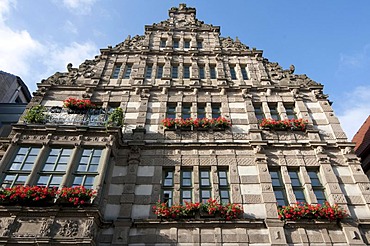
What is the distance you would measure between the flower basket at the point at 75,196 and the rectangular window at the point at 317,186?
8503mm

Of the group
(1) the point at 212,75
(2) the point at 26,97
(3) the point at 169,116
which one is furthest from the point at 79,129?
(2) the point at 26,97

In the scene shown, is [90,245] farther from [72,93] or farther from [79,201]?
[72,93]

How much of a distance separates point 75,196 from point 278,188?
772 cm

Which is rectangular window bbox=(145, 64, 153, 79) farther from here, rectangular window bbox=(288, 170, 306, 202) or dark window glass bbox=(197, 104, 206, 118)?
rectangular window bbox=(288, 170, 306, 202)

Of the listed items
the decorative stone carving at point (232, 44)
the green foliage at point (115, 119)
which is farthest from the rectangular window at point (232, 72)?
the green foliage at point (115, 119)

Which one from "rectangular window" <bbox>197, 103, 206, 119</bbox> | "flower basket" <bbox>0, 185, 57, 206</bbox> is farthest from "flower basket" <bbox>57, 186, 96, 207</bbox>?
"rectangular window" <bbox>197, 103, 206, 119</bbox>

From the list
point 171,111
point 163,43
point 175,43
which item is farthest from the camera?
point 175,43

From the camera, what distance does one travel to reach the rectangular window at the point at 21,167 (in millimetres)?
10477

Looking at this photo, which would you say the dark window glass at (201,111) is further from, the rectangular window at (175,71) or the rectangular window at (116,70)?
the rectangular window at (116,70)

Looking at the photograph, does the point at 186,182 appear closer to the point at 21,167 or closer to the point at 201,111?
the point at 201,111

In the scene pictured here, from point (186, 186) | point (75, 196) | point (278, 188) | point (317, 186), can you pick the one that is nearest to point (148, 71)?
point (186, 186)

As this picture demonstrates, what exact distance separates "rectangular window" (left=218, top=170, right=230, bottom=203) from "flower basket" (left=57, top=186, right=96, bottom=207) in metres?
4.82

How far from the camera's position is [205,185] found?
1173 centimetres

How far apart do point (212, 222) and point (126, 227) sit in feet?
9.97
